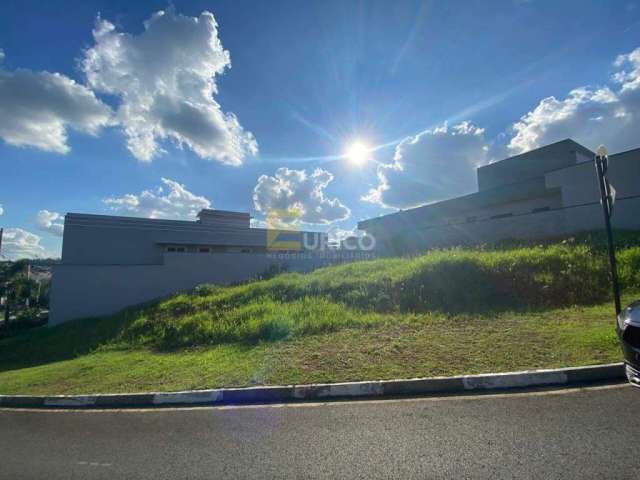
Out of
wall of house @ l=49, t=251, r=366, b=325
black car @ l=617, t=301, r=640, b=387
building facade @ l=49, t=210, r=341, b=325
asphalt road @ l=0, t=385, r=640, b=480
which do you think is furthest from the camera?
building facade @ l=49, t=210, r=341, b=325

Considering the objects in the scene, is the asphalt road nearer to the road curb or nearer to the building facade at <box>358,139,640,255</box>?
the road curb

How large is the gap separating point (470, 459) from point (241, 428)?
2165mm

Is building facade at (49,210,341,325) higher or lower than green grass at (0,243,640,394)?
higher

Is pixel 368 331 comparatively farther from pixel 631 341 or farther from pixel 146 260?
pixel 146 260

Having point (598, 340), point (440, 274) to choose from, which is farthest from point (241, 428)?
point (440, 274)

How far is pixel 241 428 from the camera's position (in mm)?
3113

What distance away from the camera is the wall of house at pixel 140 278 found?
15023 millimetres

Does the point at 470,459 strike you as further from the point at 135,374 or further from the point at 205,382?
the point at 135,374

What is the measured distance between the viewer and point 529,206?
1755 cm

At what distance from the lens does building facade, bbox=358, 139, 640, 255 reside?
1265 centimetres

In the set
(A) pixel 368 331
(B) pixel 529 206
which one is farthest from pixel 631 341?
(B) pixel 529 206

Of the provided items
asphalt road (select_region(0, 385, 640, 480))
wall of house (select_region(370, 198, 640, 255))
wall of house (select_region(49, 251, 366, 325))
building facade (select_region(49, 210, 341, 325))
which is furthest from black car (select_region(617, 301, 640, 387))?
wall of house (select_region(49, 251, 366, 325))

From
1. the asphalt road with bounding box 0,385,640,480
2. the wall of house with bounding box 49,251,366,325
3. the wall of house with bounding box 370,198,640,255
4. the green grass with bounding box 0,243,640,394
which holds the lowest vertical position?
the asphalt road with bounding box 0,385,640,480

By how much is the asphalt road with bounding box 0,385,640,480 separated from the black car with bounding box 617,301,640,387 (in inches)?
11.2
